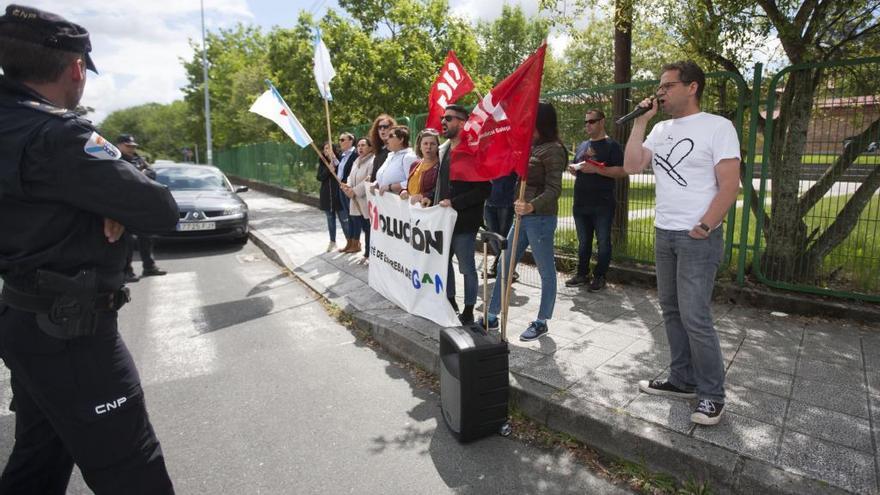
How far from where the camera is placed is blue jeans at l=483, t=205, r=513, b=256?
18.2ft

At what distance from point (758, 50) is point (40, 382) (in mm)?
7130

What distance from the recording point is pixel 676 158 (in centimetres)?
301

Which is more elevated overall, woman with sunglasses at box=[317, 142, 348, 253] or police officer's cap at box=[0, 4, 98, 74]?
police officer's cap at box=[0, 4, 98, 74]

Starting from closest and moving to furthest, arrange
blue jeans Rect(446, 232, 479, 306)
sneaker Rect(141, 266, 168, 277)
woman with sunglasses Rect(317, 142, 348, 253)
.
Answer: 1. blue jeans Rect(446, 232, 479, 306)
2. sneaker Rect(141, 266, 168, 277)
3. woman with sunglasses Rect(317, 142, 348, 253)

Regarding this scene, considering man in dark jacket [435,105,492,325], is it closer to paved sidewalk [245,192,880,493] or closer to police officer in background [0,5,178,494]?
paved sidewalk [245,192,880,493]

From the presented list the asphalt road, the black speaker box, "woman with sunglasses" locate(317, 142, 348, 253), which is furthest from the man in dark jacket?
"woman with sunglasses" locate(317, 142, 348, 253)

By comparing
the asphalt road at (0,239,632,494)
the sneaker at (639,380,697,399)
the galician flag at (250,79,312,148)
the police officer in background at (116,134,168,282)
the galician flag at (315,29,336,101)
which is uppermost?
the galician flag at (315,29,336,101)

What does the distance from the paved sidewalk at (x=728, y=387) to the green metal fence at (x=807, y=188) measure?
0.53 meters

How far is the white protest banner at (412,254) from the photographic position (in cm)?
476

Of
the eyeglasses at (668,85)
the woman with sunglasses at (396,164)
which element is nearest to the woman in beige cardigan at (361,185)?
the woman with sunglasses at (396,164)

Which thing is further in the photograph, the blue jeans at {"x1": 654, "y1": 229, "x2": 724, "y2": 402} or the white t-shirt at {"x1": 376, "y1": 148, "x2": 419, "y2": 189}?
the white t-shirt at {"x1": 376, "y1": 148, "x2": 419, "y2": 189}

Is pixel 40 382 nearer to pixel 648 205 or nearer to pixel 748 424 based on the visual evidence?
pixel 748 424

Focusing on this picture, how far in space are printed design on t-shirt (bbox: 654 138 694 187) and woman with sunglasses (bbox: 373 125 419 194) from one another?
3.19 m

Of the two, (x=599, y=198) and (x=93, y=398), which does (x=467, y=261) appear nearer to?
(x=599, y=198)
